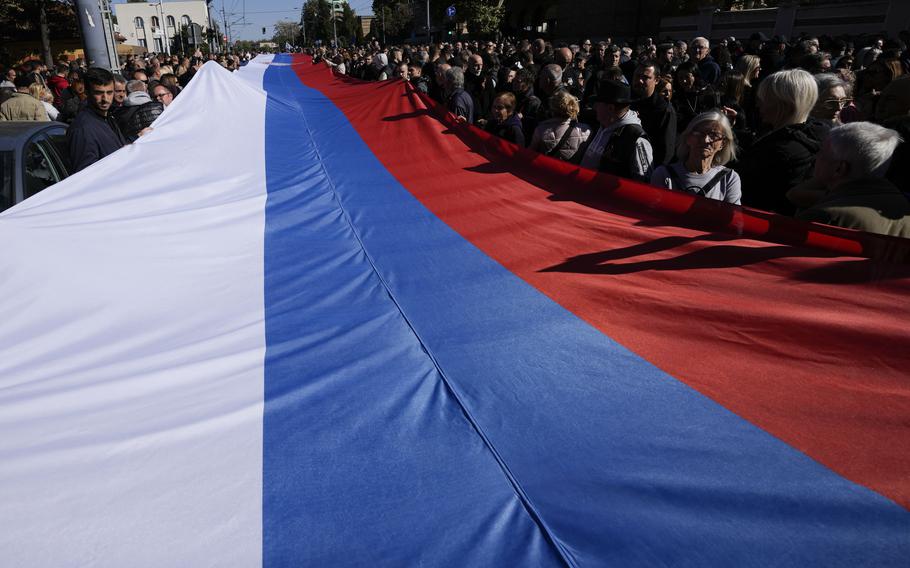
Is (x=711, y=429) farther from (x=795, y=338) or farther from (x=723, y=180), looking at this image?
(x=723, y=180)

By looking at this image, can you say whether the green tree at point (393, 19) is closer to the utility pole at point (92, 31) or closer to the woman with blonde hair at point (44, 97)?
the utility pole at point (92, 31)

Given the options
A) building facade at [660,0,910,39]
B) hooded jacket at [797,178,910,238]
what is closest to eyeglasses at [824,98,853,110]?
hooded jacket at [797,178,910,238]

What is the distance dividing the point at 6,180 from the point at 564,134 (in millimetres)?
3543

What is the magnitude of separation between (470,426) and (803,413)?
94 centimetres

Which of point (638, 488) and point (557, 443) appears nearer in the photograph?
point (638, 488)

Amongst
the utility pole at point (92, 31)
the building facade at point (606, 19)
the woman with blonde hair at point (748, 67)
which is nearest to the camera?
the woman with blonde hair at point (748, 67)

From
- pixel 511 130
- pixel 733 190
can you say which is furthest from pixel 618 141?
pixel 511 130

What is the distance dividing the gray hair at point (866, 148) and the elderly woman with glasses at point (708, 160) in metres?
0.74

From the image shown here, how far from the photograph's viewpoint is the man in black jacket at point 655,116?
14.0 feet

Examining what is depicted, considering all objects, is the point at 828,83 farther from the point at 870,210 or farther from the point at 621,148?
the point at 870,210

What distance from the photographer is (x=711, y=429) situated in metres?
1.58

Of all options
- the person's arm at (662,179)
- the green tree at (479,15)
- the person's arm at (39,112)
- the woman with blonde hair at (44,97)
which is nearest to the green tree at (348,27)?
the green tree at (479,15)

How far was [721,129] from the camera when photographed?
9.08 feet

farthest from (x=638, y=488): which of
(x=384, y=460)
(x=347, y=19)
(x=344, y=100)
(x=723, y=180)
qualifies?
(x=347, y=19)
